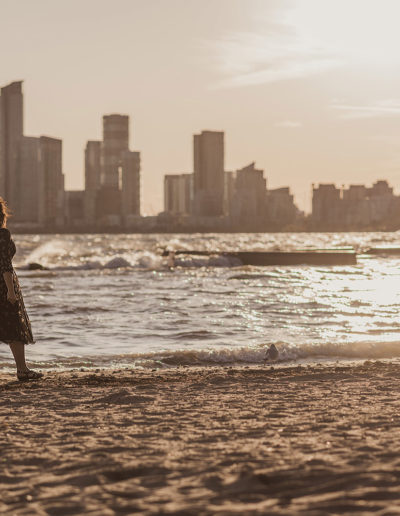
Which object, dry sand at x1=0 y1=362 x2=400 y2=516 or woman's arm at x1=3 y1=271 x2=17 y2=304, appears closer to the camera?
dry sand at x1=0 y1=362 x2=400 y2=516

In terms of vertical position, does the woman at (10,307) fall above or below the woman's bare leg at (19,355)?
above

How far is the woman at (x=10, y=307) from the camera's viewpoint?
27.1 feet

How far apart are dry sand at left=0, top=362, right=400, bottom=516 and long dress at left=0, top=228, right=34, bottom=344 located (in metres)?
0.57

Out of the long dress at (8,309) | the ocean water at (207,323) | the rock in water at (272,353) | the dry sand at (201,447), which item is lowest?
the ocean water at (207,323)

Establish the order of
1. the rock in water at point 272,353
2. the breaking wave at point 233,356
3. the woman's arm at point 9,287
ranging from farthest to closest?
1. the rock in water at point 272,353
2. the breaking wave at point 233,356
3. the woman's arm at point 9,287

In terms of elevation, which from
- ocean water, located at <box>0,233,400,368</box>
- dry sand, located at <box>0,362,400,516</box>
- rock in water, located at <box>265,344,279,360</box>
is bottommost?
ocean water, located at <box>0,233,400,368</box>

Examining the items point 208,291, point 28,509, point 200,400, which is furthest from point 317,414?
point 208,291

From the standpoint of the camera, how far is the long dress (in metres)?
8.27

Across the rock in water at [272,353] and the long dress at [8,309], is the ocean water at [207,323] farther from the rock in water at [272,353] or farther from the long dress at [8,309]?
the long dress at [8,309]

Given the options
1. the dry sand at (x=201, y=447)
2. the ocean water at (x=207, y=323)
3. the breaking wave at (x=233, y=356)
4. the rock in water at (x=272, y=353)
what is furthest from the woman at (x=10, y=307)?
the rock in water at (x=272, y=353)

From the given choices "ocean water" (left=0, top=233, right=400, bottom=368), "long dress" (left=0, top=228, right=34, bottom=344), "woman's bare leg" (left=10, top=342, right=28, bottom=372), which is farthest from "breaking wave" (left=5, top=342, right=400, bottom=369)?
"long dress" (left=0, top=228, right=34, bottom=344)

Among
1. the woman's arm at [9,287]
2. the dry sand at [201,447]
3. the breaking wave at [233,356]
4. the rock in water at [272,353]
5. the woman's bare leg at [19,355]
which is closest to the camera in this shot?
the dry sand at [201,447]

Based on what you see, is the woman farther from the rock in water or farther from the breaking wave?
the rock in water

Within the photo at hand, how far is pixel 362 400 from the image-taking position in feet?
23.1
